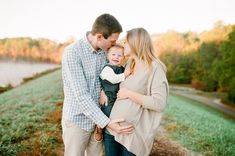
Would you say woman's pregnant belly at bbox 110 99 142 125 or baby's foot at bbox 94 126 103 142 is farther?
baby's foot at bbox 94 126 103 142

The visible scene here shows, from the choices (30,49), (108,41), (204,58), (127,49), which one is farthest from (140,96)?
Result: (204,58)

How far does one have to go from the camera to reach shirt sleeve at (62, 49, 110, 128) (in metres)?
3.57

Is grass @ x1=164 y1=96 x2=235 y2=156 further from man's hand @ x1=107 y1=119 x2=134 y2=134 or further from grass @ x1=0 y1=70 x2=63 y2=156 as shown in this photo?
man's hand @ x1=107 y1=119 x2=134 y2=134

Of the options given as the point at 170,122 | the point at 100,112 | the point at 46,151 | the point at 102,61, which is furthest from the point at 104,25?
the point at 170,122

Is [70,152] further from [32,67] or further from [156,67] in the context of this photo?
[32,67]

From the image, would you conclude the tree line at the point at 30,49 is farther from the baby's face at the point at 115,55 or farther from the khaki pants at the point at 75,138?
the baby's face at the point at 115,55

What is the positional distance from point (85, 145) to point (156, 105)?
78 cm

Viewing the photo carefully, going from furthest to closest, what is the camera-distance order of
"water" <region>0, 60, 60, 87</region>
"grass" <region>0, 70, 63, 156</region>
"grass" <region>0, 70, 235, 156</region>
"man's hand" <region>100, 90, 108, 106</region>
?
Result: "water" <region>0, 60, 60, 87</region>, "grass" <region>0, 70, 235, 156</region>, "grass" <region>0, 70, 63, 156</region>, "man's hand" <region>100, 90, 108, 106</region>

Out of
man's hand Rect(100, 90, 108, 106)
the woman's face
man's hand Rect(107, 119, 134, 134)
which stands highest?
the woman's face

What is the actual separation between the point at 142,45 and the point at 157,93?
1.38 feet

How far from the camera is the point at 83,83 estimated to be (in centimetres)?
358

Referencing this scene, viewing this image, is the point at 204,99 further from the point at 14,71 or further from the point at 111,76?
the point at 111,76

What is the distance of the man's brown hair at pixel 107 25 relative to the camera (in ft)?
11.5

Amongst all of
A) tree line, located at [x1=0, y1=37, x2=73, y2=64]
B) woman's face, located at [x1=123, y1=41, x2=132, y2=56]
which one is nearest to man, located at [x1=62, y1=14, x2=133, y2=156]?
woman's face, located at [x1=123, y1=41, x2=132, y2=56]
